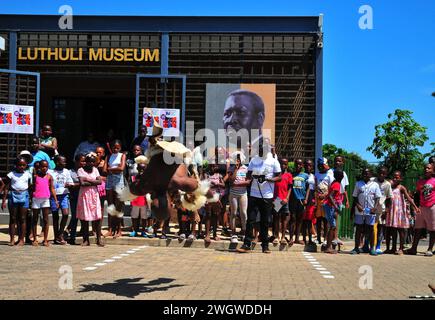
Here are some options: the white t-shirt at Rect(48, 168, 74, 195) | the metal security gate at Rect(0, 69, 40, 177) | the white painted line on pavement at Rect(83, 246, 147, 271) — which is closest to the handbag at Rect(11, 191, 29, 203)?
the white t-shirt at Rect(48, 168, 74, 195)

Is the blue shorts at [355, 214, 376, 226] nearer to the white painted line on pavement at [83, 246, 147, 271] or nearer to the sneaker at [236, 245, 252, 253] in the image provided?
the sneaker at [236, 245, 252, 253]

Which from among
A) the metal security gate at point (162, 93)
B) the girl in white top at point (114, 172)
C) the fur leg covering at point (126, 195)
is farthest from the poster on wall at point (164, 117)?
the fur leg covering at point (126, 195)

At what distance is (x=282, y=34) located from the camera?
19422 mm

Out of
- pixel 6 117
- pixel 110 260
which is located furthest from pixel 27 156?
pixel 110 260

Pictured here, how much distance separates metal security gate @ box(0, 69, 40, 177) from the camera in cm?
1830

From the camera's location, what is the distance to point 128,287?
8.23 m

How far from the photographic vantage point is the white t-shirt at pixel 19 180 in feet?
43.1

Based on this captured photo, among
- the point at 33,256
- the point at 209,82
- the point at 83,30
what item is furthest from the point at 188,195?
the point at 83,30

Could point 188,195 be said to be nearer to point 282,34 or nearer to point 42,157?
point 42,157

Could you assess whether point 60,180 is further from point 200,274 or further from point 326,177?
point 326,177

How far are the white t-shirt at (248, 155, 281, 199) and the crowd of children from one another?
0.06m

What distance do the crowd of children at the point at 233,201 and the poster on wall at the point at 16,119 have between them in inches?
105

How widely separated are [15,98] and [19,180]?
20.6 ft
